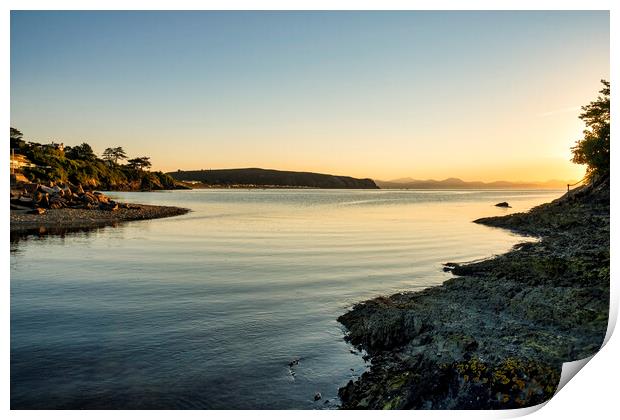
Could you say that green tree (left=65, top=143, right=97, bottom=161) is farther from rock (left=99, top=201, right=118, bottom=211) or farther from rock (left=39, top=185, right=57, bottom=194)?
rock (left=39, top=185, right=57, bottom=194)

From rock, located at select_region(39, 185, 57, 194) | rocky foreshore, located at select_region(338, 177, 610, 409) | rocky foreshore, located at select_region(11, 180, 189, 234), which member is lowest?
rocky foreshore, located at select_region(338, 177, 610, 409)

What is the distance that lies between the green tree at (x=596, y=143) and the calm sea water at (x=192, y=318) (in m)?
6.38

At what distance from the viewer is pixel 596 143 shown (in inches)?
914

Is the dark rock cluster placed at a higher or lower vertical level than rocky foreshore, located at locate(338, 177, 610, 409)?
higher

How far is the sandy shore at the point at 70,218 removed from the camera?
27.9 m

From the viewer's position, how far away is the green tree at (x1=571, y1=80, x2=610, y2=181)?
2261cm

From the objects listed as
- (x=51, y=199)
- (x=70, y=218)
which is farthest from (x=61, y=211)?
(x=70, y=218)

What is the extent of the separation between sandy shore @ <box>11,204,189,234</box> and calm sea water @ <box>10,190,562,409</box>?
6677 mm

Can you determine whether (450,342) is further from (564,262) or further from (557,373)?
(564,262)

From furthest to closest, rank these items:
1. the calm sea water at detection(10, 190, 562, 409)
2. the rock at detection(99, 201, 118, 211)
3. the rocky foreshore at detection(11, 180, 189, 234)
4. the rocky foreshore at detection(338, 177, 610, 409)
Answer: the rock at detection(99, 201, 118, 211), the rocky foreshore at detection(11, 180, 189, 234), the calm sea water at detection(10, 190, 562, 409), the rocky foreshore at detection(338, 177, 610, 409)

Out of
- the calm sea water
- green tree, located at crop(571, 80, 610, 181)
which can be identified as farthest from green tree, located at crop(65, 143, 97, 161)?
green tree, located at crop(571, 80, 610, 181)

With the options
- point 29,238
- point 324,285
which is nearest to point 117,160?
point 29,238
